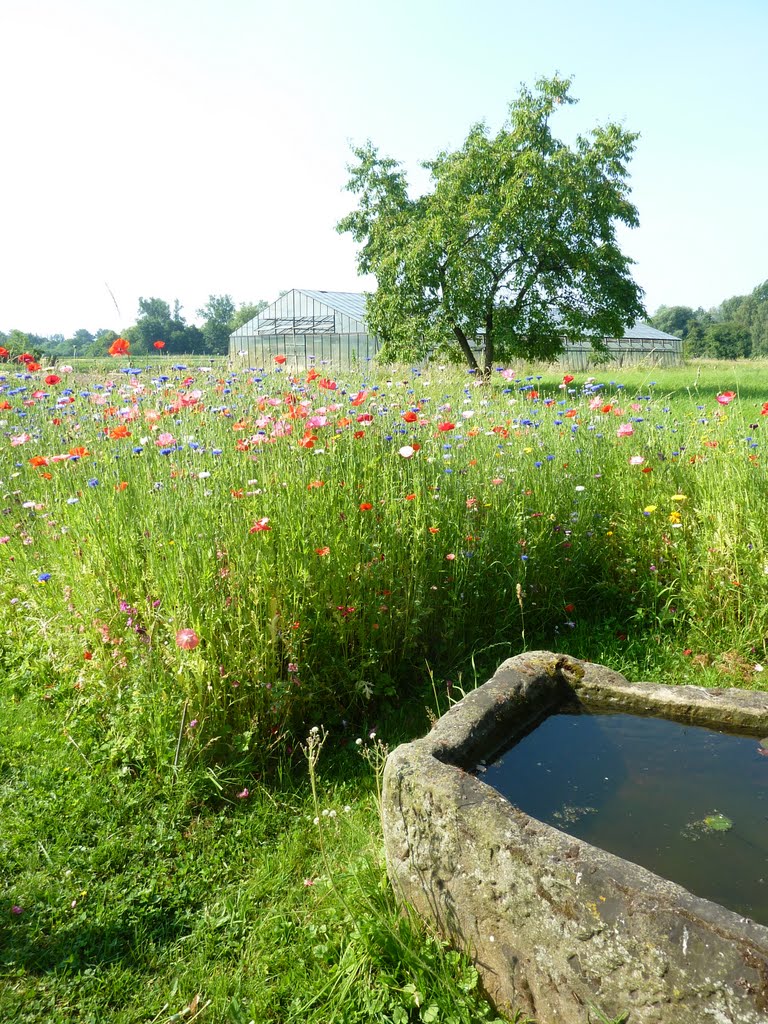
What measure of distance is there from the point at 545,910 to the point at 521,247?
1922cm

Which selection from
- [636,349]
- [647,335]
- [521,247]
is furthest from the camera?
[647,335]

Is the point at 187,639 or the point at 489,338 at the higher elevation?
the point at 489,338

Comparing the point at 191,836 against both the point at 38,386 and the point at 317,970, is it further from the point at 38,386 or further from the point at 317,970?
the point at 38,386

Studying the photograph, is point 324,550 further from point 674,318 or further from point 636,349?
point 674,318

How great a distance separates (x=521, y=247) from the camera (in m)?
18.9

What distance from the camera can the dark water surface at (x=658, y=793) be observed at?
186 centimetres

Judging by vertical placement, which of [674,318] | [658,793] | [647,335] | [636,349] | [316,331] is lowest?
[658,793]

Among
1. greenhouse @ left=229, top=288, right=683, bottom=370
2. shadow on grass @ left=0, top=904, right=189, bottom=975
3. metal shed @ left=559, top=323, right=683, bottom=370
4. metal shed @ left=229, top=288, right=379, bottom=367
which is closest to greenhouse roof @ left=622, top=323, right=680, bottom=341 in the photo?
metal shed @ left=559, top=323, right=683, bottom=370

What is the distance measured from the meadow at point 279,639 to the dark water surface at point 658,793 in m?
0.52

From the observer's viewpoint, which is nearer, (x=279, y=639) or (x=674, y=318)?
(x=279, y=639)

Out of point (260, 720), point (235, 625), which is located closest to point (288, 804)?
point (260, 720)

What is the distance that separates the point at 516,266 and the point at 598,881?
754 inches

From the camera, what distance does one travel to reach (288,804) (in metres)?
2.68

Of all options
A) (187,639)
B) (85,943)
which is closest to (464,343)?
(187,639)
